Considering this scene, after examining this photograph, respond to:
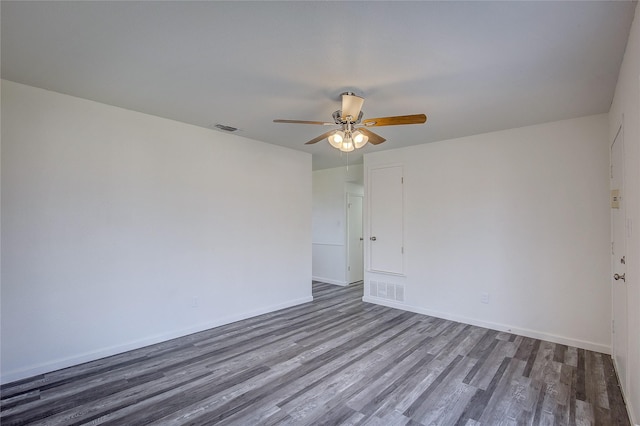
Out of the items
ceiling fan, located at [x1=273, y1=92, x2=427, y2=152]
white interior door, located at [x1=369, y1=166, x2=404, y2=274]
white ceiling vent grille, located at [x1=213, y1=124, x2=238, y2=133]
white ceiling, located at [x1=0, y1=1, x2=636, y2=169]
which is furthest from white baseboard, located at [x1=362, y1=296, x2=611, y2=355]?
white ceiling vent grille, located at [x1=213, y1=124, x2=238, y2=133]

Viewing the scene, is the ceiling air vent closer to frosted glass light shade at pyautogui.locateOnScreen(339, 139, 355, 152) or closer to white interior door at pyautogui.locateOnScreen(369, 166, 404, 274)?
frosted glass light shade at pyautogui.locateOnScreen(339, 139, 355, 152)

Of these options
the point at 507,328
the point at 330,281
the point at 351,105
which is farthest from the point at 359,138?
the point at 330,281

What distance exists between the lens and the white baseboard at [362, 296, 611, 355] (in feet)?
10.7

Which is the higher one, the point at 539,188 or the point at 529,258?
the point at 539,188

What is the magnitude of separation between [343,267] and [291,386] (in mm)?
3986

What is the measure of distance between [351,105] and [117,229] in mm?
2734

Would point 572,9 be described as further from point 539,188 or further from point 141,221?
point 141,221

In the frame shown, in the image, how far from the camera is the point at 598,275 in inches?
129

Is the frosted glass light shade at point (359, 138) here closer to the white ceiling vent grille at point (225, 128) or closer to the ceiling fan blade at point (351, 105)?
the ceiling fan blade at point (351, 105)

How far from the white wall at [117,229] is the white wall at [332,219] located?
215 centimetres

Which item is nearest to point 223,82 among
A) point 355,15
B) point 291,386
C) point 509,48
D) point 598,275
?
point 355,15

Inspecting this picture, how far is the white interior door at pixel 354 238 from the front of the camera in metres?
6.47

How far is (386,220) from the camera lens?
197 inches

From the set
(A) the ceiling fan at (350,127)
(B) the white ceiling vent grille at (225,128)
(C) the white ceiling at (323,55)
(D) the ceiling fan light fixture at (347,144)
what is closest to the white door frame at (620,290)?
(C) the white ceiling at (323,55)
